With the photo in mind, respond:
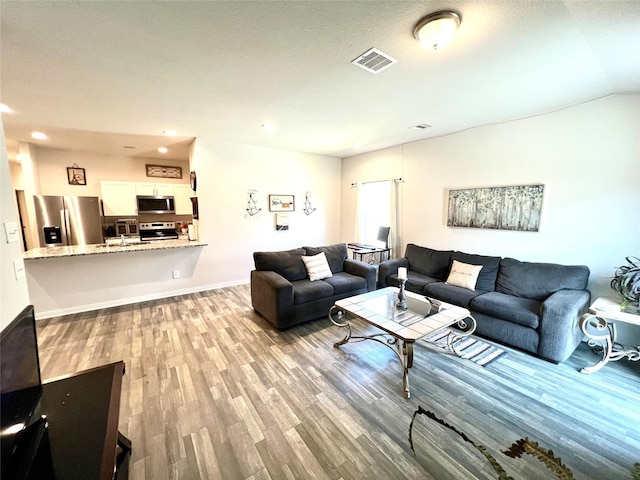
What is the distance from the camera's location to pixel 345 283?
11.9 feet

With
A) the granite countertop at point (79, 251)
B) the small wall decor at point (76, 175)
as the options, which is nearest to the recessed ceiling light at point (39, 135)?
the small wall decor at point (76, 175)

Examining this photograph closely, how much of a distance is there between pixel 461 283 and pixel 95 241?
6408 millimetres

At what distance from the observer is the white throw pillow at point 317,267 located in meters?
3.70

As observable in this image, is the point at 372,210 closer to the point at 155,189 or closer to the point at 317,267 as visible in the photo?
the point at 317,267

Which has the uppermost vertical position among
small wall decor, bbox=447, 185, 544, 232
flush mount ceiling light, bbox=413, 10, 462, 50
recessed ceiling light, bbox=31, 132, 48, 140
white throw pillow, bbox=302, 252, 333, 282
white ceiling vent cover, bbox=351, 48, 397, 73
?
recessed ceiling light, bbox=31, 132, 48, 140

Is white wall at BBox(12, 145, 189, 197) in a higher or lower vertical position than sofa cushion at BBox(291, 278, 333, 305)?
higher

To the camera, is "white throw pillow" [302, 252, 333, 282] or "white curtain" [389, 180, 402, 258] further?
"white curtain" [389, 180, 402, 258]

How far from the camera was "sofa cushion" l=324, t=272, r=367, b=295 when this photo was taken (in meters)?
3.56

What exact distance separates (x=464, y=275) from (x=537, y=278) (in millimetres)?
746

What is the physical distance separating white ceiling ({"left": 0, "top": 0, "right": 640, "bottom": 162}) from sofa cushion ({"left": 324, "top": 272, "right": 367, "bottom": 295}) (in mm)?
2181

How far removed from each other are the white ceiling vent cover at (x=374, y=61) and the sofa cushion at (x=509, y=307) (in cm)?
263

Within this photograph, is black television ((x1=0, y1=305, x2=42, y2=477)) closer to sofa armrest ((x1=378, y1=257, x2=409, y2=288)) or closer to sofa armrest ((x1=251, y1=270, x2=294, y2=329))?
sofa armrest ((x1=251, y1=270, x2=294, y2=329))

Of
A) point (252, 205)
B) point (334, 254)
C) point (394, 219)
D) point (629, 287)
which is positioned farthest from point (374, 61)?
point (252, 205)

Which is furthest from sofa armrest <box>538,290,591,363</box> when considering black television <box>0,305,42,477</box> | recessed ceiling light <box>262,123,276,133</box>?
recessed ceiling light <box>262,123,276,133</box>
